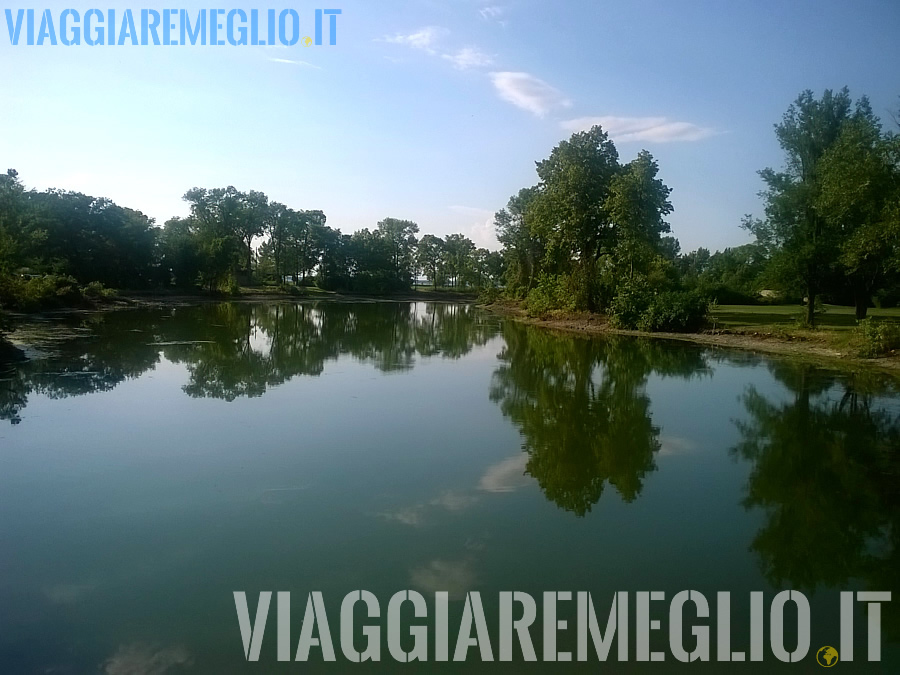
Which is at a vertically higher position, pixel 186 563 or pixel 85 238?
pixel 85 238

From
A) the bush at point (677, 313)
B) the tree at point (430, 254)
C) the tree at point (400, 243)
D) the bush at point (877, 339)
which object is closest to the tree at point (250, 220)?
the tree at point (400, 243)

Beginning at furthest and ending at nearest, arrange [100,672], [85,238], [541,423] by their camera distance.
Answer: [85,238] < [541,423] < [100,672]

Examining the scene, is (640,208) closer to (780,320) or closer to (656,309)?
(656,309)

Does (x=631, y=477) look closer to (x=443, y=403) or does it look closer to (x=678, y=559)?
(x=678, y=559)

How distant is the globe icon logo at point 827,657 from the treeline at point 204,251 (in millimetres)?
30942

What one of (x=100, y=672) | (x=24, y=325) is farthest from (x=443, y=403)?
(x=24, y=325)

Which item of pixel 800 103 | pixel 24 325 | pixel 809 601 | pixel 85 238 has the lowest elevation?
pixel 809 601

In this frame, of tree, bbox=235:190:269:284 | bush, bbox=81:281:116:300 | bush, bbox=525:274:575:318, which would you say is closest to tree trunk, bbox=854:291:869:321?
bush, bbox=525:274:575:318

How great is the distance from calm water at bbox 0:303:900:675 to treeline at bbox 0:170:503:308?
2179 centimetres

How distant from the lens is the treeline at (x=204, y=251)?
39.4 m

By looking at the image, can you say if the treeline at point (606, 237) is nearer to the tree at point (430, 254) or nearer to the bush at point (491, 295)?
the bush at point (491, 295)

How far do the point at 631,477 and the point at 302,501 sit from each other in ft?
15.2

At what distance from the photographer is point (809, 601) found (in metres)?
5.39

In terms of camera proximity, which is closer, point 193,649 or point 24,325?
point 193,649
